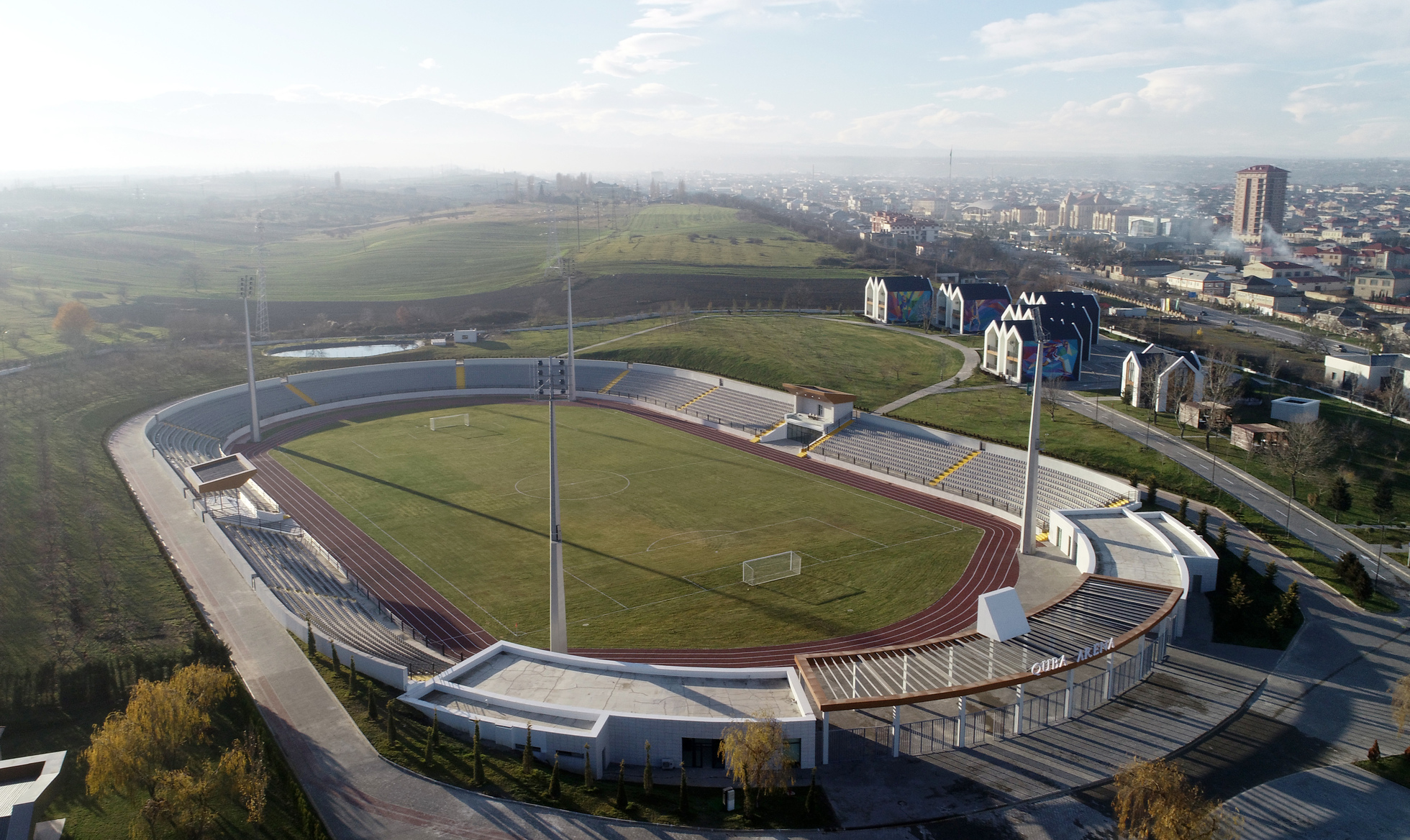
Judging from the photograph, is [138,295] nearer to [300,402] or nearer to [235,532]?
[300,402]

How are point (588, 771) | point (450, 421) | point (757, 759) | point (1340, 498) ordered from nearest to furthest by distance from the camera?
point (757, 759), point (588, 771), point (1340, 498), point (450, 421)

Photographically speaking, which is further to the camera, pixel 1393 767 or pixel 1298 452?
pixel 1298 452

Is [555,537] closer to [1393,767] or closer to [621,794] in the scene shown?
[621,794]

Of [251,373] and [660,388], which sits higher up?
[251,373]

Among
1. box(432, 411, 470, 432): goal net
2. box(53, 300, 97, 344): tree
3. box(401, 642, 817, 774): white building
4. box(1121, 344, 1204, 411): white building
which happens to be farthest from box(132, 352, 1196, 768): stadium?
box(53, 300, 97, 344): tree

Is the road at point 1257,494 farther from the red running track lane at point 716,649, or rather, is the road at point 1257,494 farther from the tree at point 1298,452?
the red running track lane at point 716,649

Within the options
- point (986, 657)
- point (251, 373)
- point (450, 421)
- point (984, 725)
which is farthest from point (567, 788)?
point (251, 373)
